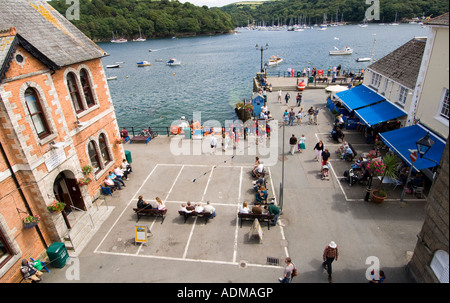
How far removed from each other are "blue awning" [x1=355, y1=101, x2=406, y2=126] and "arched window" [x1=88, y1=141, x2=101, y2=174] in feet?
63.8

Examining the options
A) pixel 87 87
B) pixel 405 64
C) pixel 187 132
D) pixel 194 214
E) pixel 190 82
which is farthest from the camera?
pixel 190 82

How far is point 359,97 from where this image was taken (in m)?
24.3

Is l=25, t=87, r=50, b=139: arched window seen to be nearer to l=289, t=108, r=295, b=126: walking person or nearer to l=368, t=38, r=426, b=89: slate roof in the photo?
l=289, t=108, r=295, b=126: walking person

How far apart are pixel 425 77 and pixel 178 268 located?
18.0 meters

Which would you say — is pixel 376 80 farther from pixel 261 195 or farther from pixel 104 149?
pixel 104 149

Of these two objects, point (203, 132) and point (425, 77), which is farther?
point (203, 132)

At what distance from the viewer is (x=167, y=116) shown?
41156 mm

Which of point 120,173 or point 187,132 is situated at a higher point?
point 120,173

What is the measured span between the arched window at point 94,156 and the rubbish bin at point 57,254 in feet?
18.8

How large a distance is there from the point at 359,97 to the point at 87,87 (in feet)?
73.8

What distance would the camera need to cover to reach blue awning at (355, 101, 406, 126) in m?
19.5

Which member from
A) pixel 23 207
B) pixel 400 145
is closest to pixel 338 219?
pixel 400 145

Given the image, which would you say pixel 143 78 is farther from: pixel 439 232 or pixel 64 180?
pixel 439 232

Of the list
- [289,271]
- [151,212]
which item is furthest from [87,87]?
[289,271]
